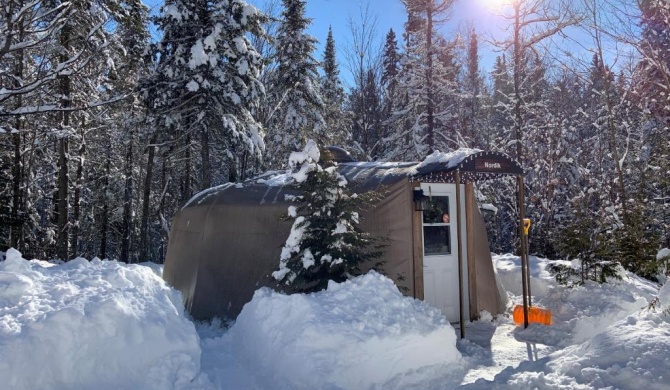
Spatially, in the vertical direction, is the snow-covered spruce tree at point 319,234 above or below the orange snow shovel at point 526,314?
above

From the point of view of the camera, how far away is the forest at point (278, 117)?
9.45 meters

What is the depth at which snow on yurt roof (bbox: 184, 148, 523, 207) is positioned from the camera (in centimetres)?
595

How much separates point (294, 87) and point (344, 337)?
14.5 m

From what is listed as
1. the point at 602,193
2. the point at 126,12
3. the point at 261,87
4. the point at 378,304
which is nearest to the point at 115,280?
the point at 378,304

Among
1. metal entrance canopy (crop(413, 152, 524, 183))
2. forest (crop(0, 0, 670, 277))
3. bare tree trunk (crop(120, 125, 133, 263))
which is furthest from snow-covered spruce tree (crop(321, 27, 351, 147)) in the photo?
metal entrance canopy (crop(413, 152, 524, 183))

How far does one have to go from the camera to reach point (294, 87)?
17656 mm

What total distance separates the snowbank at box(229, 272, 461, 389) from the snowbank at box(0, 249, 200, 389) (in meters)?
0.80

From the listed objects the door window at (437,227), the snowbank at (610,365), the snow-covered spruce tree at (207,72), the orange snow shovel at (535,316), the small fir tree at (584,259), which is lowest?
the orange snow shovel at (535,316)

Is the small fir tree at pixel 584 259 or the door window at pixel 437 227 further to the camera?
the small fir tree at pixel 584 259

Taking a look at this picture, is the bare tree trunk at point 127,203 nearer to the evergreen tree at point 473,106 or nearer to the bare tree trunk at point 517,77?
the evergreen tree at point 473,106

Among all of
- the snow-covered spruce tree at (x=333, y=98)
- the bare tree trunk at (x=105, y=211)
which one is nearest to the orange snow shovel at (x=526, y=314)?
the snow-covered spruce tree at (x=333, y=98)

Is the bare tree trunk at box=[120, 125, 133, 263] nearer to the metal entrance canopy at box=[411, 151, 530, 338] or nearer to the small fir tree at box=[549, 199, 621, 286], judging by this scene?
the metal entrance canopy at box=[411, 151, 530, 338]

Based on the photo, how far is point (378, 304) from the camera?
4863mm

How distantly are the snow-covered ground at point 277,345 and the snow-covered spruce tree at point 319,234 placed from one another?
1.68 ft
